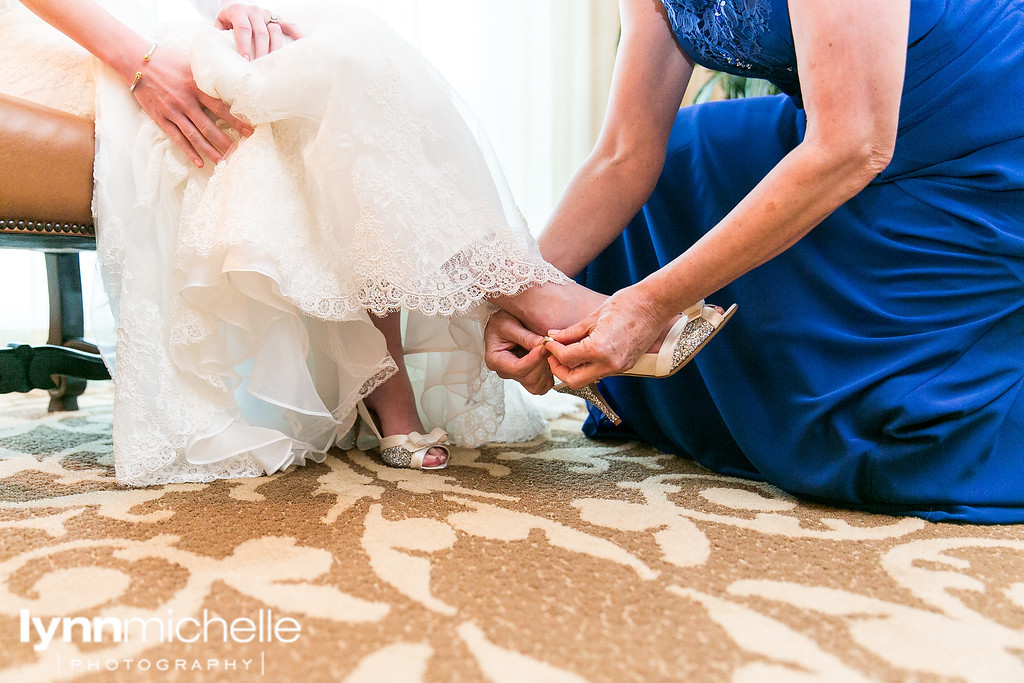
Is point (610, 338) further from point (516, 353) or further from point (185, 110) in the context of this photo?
point (185, 110)

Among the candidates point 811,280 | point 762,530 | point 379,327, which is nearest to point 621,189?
point 811,280

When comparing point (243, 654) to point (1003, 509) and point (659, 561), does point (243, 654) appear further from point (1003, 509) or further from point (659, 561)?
point (1003, 509)

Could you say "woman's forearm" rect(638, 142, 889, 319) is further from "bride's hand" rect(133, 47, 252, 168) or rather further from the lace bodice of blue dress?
"bride's hand" rect(133, 47, 252, 168)

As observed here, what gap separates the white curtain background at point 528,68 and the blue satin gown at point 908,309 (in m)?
1.65

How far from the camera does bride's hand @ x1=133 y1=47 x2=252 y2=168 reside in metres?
0.95

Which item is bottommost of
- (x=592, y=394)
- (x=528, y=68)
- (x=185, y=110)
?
(x=592, y=394)

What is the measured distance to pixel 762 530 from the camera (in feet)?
2.52

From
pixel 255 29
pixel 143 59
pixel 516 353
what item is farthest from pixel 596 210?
pixel 143 59

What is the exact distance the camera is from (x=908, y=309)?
35.3 inches

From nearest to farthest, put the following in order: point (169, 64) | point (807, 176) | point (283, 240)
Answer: point (807, 176) → point (283, 240) → point (169, 64)

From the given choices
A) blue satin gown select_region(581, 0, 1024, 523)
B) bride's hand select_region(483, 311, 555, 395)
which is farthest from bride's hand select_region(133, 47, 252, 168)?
blue satin gown select_region(581, 0, 1024, 523)

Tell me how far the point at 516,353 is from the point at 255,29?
0.58 meters

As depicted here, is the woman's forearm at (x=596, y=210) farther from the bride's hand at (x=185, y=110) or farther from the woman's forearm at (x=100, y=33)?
the woman's forearm at (x=100, y=33)

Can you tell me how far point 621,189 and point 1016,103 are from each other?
50 centimetres
